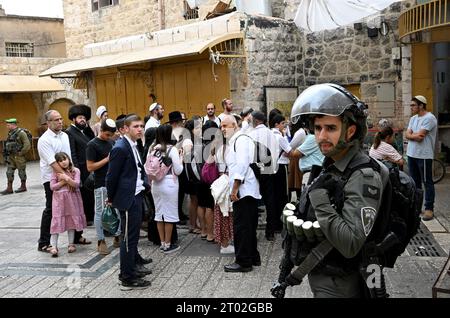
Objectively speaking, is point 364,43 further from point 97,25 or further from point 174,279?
point 97,25

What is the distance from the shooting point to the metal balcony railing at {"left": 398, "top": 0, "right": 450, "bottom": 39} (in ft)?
22.5

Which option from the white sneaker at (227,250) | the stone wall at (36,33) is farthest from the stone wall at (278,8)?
the stone wall at (36,33)

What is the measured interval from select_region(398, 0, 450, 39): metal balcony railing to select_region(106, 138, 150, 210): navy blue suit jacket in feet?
16.5

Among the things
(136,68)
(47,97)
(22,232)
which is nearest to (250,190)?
(22,232)

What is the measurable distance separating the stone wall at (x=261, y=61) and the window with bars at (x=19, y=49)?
17.3 meters

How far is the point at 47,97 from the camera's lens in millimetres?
18750

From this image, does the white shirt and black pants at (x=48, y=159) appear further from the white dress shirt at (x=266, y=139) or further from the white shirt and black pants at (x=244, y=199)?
the white dress shirt at (x=266, y=139)

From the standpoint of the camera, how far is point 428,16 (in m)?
7.11

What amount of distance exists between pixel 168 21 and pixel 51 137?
39.1 ft

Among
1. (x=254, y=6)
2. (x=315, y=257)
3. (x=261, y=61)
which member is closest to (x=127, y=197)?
(x=315, y=257)

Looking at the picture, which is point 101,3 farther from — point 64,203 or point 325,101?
point 325,101

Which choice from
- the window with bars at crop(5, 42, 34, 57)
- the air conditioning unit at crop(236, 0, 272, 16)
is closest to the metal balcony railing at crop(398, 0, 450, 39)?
the air conditioning unit at crop(236, 0, 272, 16)

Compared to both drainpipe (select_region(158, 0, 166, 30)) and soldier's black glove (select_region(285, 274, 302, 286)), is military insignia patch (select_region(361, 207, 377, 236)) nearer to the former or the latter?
soldier's black glove (select_region(285, 274, 302, 286))

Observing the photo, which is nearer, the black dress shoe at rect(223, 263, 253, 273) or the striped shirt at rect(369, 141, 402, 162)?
the black dress shoe at rect(223, 263, 253, 273)
